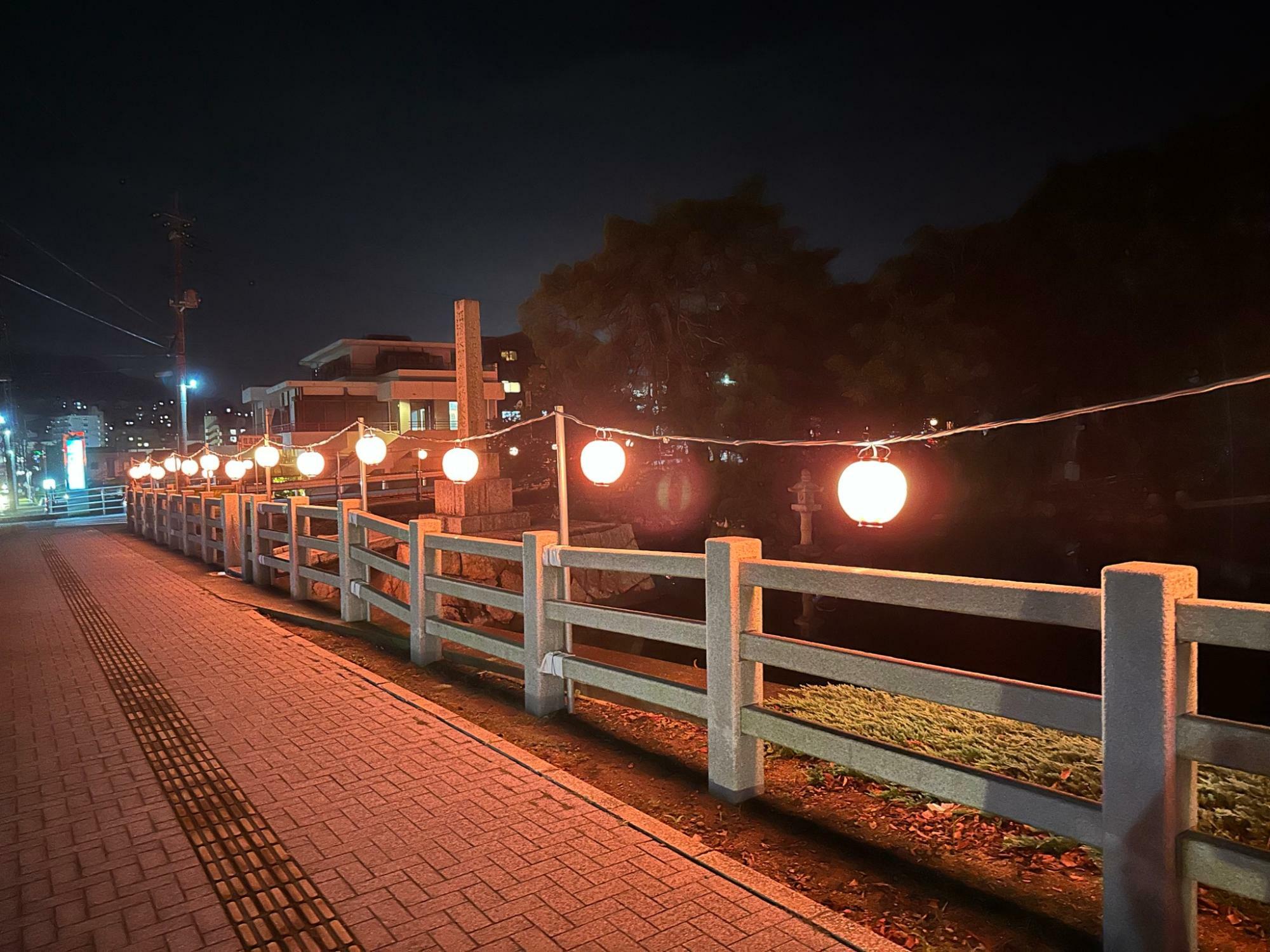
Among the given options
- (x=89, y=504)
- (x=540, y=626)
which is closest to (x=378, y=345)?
(x=89, y=504)

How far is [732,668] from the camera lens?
177 inches

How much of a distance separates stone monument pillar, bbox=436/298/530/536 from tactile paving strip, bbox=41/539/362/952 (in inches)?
355

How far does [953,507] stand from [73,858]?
2821 cm

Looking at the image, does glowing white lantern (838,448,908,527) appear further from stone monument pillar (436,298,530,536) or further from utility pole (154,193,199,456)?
utility pole (154,193,199,456)

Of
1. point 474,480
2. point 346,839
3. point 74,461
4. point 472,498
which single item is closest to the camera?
point 346,839

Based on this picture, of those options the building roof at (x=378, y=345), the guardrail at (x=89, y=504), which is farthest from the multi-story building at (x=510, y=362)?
the guardrail at (x=89, y=504)

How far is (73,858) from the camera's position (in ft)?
13.7

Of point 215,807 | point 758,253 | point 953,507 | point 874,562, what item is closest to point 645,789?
point 215,807

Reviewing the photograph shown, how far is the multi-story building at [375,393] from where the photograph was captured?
4638 cm

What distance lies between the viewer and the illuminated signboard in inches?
1462

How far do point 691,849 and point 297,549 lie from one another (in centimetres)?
936

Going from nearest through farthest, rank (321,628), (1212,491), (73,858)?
(73,858) → (321,628) → (1212,491)

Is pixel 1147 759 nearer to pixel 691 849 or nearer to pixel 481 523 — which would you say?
pixel 691 849

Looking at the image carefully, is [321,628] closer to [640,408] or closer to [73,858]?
[73,858]
